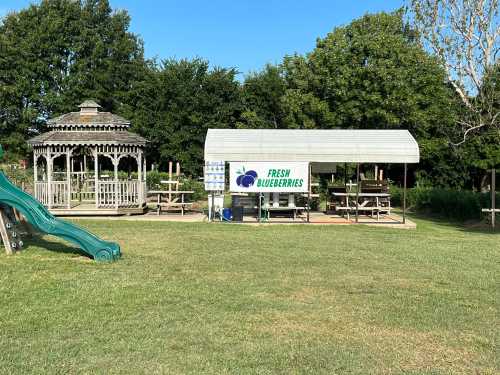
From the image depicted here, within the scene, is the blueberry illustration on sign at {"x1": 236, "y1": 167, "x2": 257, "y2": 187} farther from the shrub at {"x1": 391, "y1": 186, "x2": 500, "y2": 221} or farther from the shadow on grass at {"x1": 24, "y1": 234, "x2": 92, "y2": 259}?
the shrub at {"x1": 391, "y1": 186, "x2": 500, "y2": 221}

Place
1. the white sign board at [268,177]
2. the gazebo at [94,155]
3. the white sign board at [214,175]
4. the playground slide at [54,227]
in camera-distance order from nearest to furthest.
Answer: the playground slide at [54,227] → the white sign board at [268,177] → the white sign board at [214,175] → the gazebo at [94,155]

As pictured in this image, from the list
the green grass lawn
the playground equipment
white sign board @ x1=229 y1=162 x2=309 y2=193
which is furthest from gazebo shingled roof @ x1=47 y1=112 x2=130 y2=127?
the playground equipment

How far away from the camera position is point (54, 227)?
9.82m

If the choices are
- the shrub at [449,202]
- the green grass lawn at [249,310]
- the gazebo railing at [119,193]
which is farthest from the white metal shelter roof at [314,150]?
the green grass lawn at [249,310]

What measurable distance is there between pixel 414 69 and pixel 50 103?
2753 cm

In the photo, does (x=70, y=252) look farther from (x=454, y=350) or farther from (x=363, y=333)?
(x=454, y=350)

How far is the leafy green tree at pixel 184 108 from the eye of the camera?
124ft

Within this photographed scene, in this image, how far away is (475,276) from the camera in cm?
881

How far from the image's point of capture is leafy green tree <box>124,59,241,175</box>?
3769cm

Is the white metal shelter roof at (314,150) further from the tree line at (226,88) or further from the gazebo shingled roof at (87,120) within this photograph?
the tree line at (226,88)

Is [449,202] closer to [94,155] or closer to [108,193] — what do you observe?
[108,193]

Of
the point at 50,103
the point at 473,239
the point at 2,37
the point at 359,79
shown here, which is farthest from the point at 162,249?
the point at 2,37

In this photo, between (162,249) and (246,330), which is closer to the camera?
(246,330)

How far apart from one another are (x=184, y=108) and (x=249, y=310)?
33.1 m
